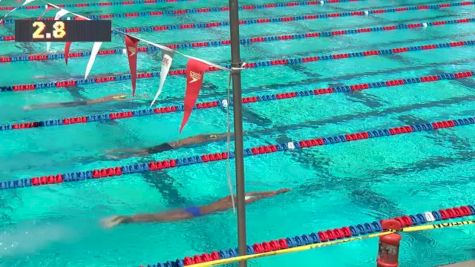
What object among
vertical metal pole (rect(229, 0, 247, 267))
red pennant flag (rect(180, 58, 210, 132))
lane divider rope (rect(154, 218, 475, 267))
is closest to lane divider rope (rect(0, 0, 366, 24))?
lane divider rope (rect(154, 218, 475, 267))

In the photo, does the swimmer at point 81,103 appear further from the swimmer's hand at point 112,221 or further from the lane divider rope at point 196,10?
the lane divider rope at point 196,10

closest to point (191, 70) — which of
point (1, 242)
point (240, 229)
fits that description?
point (240, 229)

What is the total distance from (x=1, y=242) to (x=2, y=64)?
5022 millimetres

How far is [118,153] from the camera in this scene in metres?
5.92

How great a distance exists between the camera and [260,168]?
568 centimetres

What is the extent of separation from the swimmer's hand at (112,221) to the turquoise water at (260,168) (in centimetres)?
8

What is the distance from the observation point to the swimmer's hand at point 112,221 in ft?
15.3

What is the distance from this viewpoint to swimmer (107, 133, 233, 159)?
589 cm

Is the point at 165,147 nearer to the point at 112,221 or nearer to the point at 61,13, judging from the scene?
the point at 112,221

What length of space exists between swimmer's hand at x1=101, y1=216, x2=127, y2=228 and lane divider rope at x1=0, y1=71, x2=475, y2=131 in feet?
7.02

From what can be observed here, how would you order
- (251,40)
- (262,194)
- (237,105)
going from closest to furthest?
(237,105) → (262,194) → (251,40)

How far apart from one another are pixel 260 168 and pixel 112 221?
1.50 m

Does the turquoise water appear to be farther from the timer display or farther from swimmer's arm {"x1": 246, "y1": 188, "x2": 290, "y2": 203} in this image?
the timer display

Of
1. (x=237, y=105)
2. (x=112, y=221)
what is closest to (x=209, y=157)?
(x=112, y=221)
